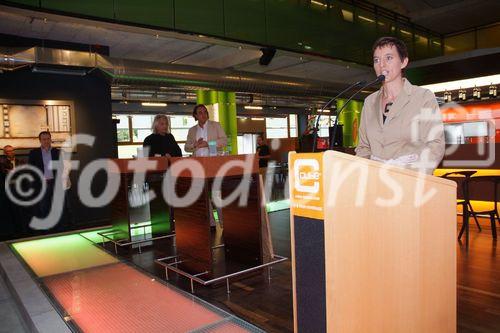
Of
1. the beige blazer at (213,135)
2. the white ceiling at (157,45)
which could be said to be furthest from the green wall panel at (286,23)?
the beige blazer at (213,135)

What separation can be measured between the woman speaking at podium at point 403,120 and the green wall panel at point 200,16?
4.28m

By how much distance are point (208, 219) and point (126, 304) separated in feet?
2.90

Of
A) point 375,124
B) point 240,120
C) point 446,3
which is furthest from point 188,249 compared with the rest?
point 240,120

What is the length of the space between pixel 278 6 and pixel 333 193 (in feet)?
20.0

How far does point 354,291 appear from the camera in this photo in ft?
4.09

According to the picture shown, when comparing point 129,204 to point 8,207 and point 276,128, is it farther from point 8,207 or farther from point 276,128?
point 276,128

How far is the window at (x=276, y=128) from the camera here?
2097 cm

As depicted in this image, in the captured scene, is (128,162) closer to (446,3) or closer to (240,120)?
(446,3)

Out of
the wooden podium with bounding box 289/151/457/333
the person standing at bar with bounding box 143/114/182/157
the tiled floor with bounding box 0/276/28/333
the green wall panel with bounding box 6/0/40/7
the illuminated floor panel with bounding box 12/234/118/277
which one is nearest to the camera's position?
the wooden podium with bounding box 289/151/457/333

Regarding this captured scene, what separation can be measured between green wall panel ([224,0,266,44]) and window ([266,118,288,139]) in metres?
14.5

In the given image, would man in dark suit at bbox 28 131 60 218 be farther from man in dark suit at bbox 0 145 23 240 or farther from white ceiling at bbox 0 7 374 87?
white ceiling at bbox 0 7 374 87

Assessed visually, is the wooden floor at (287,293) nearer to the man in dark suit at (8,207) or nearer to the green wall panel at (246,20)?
Answer: the man in dark suit at (8,207)

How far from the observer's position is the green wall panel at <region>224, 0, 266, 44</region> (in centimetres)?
589

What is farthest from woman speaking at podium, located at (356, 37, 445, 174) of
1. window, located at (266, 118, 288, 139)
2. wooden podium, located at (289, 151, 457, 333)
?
window, located at (266, 118, 288, 139)
